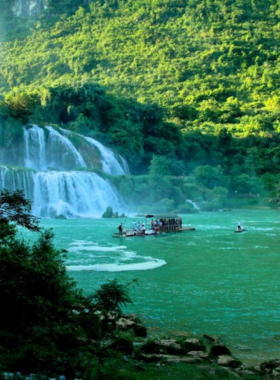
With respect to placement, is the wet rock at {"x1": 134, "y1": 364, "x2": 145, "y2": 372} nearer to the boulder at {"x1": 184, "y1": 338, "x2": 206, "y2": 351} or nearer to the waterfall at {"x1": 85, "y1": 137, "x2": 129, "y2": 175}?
the boulder at {"x1": 184, "y1": 338, "x2": 206, "y2": 351}

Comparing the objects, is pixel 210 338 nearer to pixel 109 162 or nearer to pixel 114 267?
pixel 114 267

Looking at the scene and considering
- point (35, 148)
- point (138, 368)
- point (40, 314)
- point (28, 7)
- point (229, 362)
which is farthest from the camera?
point (28, 7)

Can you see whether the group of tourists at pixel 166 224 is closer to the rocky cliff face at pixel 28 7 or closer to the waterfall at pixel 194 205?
the waterfall at pixel 194 205

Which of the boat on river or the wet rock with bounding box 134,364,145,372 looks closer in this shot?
the wet rock with bounding box 134,364,145,372

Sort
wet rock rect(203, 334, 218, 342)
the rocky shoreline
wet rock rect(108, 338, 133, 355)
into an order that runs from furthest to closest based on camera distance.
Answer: wet rock rect(203, 334, 218, 342) → wet rock rect(108, 338, 133, 355) → the rocky shoreline

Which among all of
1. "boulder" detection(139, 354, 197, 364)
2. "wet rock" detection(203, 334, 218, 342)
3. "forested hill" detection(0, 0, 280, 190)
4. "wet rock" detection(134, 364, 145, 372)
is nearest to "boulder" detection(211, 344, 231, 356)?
"boulder" detection(139, 354, 197, 364)

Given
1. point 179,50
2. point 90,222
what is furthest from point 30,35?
point 90,222

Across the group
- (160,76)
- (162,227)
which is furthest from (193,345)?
(160,76)
